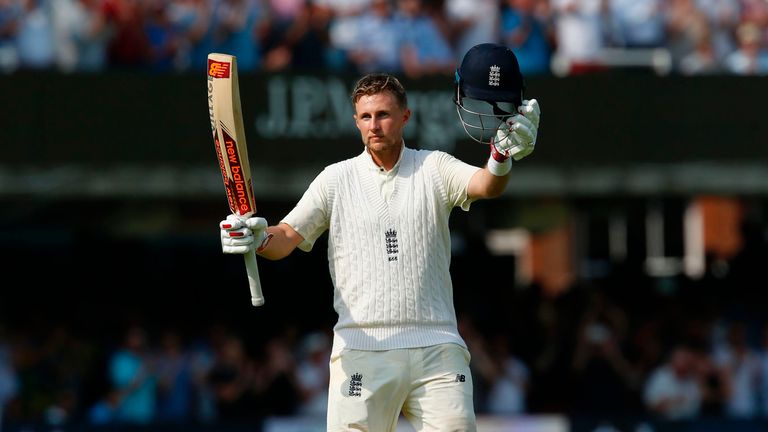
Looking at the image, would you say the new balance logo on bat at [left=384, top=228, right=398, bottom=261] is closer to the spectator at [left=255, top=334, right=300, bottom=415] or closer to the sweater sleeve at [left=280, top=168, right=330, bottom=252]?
the sweater sleeve at [left=280, top=168, right=330, bottom=252]

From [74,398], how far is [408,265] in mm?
7137

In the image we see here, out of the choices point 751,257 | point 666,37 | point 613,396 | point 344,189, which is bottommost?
point 613,396

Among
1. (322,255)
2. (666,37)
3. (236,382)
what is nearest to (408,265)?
(236,382)

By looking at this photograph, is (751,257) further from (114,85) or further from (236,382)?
(114,85)

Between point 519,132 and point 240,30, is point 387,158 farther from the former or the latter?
point 240,30

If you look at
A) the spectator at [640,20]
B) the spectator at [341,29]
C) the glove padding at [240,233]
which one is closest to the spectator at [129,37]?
the spectator at [341,29]

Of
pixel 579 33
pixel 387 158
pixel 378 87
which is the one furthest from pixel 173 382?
pixel 378 87

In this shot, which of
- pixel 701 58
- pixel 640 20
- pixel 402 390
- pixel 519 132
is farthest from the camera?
pixel 701 58

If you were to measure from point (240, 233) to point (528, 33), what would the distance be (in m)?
7.46

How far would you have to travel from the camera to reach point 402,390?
21.4 feet

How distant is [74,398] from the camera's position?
12922 mm

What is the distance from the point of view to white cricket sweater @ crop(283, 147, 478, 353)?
655 centimetres

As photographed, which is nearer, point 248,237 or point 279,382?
point 248,237

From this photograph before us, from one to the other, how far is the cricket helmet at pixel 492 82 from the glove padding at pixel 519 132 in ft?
0.22
